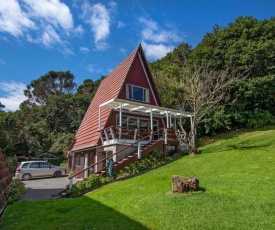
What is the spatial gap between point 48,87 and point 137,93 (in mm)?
39558

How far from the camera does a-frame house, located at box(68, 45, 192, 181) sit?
17.3m

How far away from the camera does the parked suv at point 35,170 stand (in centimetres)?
2256

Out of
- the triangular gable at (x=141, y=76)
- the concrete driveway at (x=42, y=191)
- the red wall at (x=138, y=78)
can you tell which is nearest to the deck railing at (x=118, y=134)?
the red wall at (x=138, y=78)

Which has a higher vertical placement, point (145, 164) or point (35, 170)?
point (145, 164)

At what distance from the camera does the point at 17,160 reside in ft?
104

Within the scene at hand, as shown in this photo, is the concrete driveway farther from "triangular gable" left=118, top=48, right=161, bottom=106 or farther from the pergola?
"triangular gable" left=118, top=48, right=161, bottom=106

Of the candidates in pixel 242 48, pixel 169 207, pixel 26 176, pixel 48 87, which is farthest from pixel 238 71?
pixel 48 87

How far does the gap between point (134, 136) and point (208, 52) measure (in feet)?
43.0

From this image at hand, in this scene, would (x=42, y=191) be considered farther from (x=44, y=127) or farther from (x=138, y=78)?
(x=44, y=127)

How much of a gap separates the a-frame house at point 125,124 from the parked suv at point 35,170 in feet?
5.25

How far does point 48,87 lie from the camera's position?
56469 mm

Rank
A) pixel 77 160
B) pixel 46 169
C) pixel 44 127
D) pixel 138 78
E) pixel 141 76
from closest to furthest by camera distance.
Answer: pixel 138 78 → pixel 141 76 → pixel 46 169 → pixel 77 160 → pixel 44 127

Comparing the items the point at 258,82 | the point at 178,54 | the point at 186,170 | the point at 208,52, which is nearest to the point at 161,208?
the point at 186,170

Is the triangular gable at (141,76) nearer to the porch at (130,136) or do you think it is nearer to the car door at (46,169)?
the porch at (130,136)
